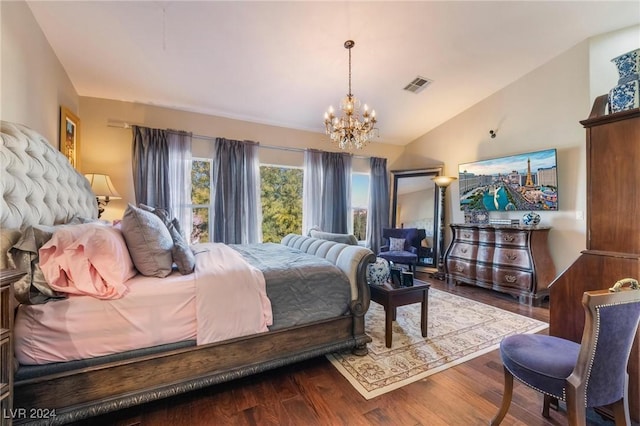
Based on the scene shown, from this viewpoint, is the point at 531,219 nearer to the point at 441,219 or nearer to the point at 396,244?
the point at 441,219

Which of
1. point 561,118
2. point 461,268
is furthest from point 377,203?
point 561,118

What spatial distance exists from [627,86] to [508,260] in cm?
291

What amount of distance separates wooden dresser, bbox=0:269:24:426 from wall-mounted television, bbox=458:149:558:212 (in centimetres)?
524

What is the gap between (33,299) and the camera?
136cm

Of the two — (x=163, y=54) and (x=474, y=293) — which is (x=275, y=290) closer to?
(x=163, y=54)

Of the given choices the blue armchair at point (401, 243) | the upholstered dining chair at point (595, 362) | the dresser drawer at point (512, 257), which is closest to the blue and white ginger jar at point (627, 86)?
the upholstered dining chair at point (595, 362)

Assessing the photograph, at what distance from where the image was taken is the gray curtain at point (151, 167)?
368cm

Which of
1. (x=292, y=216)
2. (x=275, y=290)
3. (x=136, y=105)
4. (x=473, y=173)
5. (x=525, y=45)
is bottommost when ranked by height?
(x=275, y=290)

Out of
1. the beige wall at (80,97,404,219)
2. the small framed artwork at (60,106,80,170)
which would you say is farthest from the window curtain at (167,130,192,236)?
the small framed artwork at (60,106,80,170)

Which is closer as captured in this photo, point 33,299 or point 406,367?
point 33,299

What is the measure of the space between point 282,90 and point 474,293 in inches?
164

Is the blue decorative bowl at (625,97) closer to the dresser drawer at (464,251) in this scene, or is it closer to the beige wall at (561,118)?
the beige wall at (561,118)

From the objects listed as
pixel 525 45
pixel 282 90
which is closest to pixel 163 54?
pixel 282 90

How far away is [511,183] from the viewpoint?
420cm
